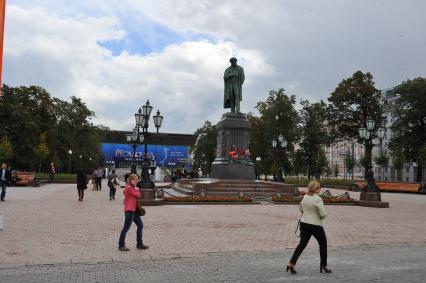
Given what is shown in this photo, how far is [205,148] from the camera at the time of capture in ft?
274

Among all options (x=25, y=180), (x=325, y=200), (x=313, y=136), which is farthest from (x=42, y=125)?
(x=325, y=200)

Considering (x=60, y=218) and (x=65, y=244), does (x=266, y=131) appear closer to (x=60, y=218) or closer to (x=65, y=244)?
(x=60, y=218)


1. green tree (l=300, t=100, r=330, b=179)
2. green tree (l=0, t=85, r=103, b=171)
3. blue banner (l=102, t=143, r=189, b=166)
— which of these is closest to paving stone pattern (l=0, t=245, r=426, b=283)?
green tree (l=0, t=85, r=103, b=171)

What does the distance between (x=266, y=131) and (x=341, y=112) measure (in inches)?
372

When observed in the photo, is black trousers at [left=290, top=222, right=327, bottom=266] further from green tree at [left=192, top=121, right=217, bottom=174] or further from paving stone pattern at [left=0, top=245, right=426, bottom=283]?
green tree at [left=192, top=121, right=217, bottom=174]

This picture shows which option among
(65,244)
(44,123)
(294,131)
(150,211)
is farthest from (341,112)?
(65,244)

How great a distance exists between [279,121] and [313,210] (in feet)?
172

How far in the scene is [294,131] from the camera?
61.2 metres

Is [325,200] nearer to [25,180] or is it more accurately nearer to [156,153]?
[25,180]

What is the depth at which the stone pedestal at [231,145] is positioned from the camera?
2952 centimetres

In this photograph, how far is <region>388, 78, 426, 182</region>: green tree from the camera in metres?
55.2

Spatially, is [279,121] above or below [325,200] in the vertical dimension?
above

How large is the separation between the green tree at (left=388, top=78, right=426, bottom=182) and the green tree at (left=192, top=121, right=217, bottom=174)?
33043 mm

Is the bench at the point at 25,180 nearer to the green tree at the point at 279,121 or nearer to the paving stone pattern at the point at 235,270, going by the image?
the green tree at the point at 279,121
